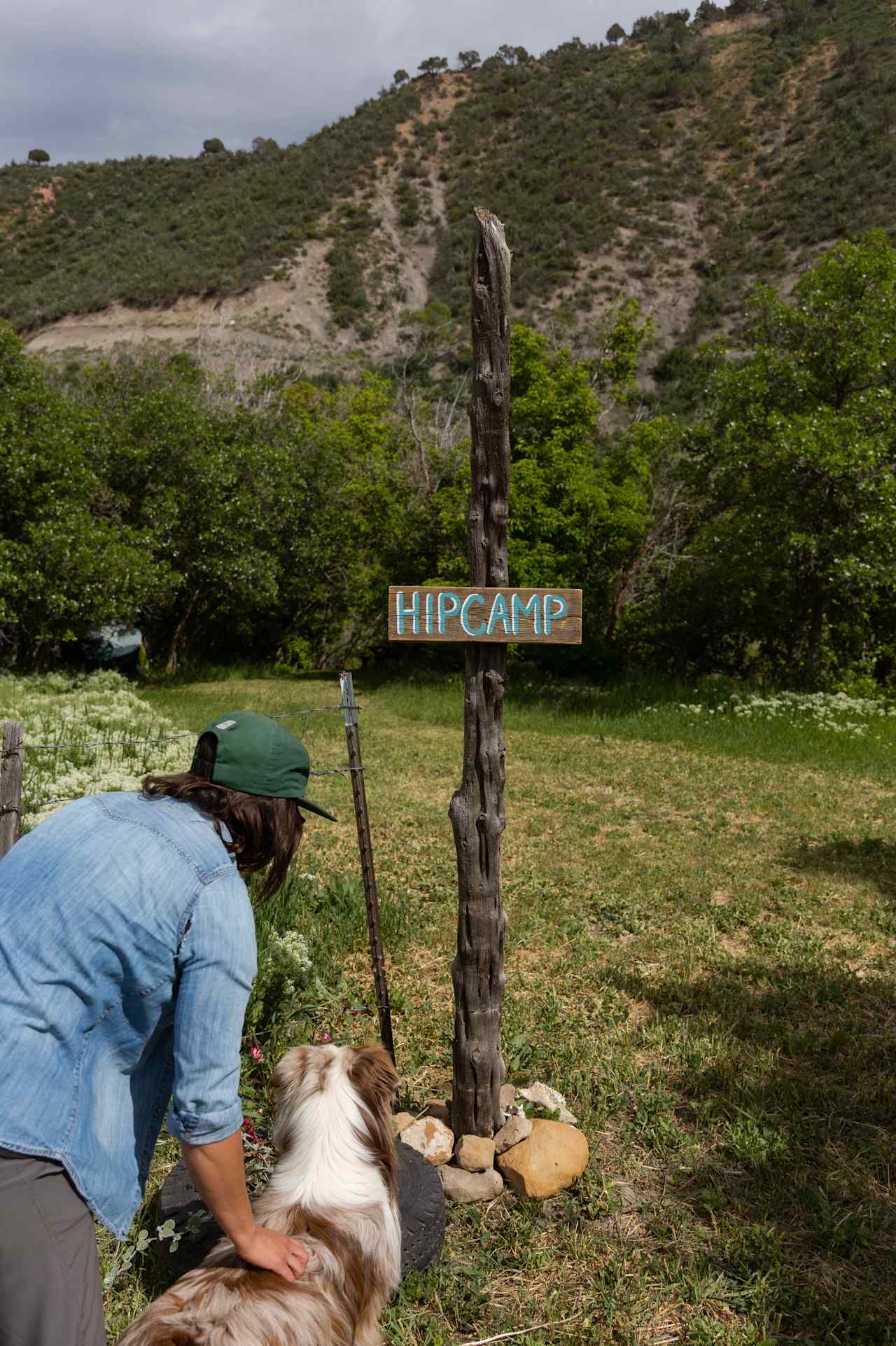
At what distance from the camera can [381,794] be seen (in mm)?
9969

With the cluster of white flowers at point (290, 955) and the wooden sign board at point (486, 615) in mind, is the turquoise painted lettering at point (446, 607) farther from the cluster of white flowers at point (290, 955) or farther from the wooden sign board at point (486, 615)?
the cluster of white flowers at point (290, 955)

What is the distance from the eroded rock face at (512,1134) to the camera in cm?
371

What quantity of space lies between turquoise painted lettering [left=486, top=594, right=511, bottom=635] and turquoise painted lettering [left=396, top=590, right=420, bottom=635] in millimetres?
284

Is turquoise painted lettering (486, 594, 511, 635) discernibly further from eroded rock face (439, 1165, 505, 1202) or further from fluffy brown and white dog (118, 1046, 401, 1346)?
eroded rock face (439, 1165, 505, 1202)

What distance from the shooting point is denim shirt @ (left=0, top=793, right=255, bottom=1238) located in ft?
5.64

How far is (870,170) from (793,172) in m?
6.16

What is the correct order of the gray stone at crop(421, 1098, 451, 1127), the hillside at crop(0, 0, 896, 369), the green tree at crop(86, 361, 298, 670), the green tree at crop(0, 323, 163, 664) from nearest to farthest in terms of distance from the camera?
the gray stone at crop(421, 1098, 451, 1127)
the green tree at crop(0, 323, 163, 664)
the green tree at crop(86, 361, 298, 670)
the hillside at crop(0, 0, 896, 369)

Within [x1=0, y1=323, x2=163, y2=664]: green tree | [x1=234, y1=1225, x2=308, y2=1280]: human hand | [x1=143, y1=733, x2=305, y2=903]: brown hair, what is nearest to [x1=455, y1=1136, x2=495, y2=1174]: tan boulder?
[x1=234, y1=1225, x2=308, y2=1280]: human hand

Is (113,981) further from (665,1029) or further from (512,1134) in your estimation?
(665,1029)

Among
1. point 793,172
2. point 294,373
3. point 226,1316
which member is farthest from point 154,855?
point 793,172

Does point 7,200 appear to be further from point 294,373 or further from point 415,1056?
point 415,1056

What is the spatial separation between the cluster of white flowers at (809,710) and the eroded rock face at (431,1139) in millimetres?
10107

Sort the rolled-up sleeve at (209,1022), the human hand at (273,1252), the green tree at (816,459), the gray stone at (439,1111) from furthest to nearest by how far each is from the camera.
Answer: the green tree at (816,459)
the gray stone at (439,1111)
the human hand at (273,1252)
the rolled-up sleeve at (209,1022)

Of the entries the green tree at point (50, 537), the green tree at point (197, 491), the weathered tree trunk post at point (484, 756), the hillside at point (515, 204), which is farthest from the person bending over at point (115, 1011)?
the hillside at point (515, 204)
